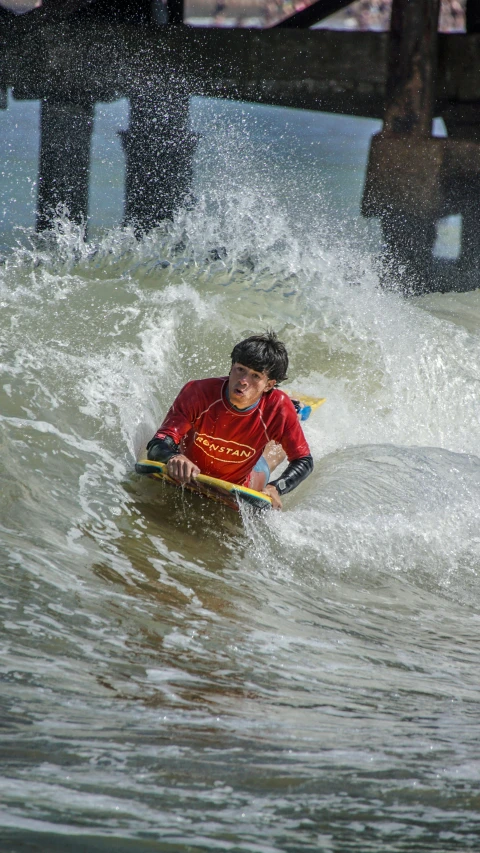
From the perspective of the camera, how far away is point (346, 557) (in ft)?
10.8

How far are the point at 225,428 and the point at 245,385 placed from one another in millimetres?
260

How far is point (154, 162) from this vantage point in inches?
333

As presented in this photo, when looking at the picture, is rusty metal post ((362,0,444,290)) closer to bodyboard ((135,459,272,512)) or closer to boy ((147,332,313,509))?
boy ((147,332,313,509))

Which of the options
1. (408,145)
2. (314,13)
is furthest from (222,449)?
(314,13)

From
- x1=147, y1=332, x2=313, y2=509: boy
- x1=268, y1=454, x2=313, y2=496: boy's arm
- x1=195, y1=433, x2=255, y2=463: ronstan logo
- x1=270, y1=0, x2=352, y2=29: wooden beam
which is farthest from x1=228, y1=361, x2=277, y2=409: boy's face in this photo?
x1=270, y1=0, x2=352, y2=29: wooden beam

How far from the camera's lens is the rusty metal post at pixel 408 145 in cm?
716

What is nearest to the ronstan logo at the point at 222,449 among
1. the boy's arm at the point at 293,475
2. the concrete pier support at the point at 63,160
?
the boy's arm at the point at 293,475

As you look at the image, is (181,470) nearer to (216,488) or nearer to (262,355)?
(216,488)

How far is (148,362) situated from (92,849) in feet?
14.4

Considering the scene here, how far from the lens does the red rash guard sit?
12.0ft

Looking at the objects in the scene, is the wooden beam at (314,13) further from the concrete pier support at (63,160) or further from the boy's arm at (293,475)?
the boy's arm at (293,475)

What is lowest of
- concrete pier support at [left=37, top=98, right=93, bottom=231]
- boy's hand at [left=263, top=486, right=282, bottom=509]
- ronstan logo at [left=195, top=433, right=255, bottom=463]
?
boy's hand at [left=263, top=486, right=282, bottom=509]

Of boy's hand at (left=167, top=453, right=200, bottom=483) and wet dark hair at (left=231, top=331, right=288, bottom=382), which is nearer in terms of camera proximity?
boy's hand at (left=167, top=453, right=200, bottom=483)

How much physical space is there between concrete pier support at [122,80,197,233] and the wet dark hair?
17.2ft
